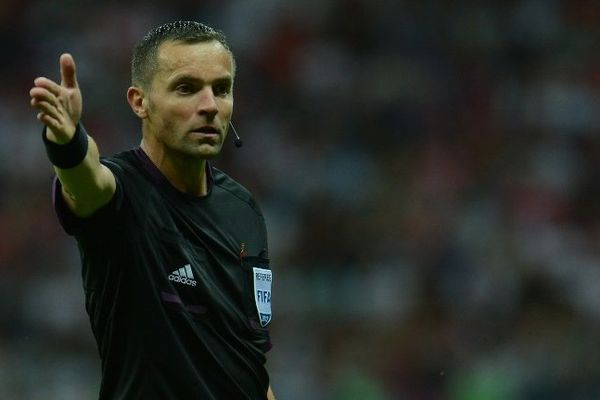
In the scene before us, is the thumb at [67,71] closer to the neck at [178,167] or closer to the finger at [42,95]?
the finger at [42,95]

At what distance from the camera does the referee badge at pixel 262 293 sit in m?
4.43

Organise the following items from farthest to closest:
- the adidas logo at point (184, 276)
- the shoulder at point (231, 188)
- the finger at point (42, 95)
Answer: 1. the shoulder at point (231, 188)
2. the adidas logo at point (184, 276)
3. the finger at point (42, 95)

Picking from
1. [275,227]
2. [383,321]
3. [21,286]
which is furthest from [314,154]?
[21,286]

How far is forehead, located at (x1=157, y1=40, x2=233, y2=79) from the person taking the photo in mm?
4246

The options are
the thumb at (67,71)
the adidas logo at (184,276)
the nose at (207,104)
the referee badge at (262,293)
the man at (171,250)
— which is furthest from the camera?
the referee badge at (262,293)

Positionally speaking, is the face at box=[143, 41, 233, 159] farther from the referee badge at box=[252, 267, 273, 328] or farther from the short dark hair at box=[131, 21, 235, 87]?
the referee badge at box=[252, 267, 273, 328]

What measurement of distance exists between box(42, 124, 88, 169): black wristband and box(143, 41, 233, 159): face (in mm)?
600

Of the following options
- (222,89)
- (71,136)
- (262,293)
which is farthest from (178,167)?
(71,136)

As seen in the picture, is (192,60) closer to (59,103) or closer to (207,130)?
(207,130)

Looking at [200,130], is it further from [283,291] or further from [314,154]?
[314,154]

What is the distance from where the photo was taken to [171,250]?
4121 millimetres

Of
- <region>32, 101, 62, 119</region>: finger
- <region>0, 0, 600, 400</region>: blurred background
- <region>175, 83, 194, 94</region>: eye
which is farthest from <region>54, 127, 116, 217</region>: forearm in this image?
<region>0, 0, 600, 400</region>: blurred background

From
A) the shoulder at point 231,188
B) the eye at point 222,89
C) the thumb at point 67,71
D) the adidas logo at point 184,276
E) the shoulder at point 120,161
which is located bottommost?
the adidas logo at point 184,276

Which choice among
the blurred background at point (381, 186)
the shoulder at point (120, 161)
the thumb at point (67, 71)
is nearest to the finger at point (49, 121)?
the thumb at point (67, 71)
